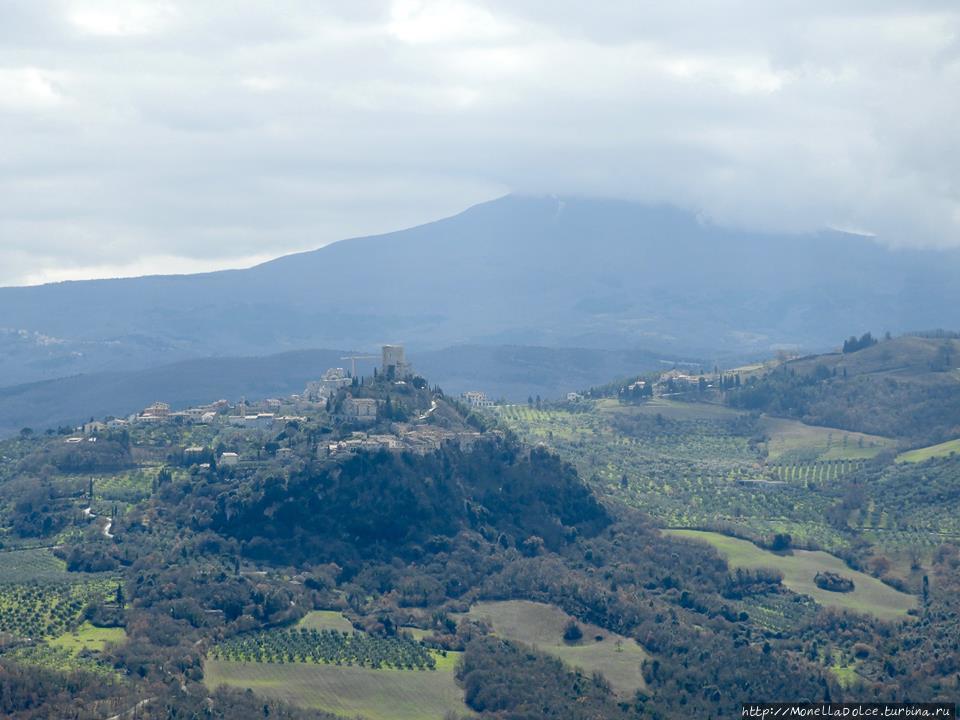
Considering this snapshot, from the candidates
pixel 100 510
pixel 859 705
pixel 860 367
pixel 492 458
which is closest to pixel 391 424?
pixel 492 458

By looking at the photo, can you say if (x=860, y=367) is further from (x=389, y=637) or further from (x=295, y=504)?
(x=389, y=637)

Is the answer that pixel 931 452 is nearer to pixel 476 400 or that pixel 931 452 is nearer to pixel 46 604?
pixel 476 400

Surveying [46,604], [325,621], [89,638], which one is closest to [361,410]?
[325,621]

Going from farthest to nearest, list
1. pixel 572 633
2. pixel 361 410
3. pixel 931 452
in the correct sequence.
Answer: pixel 931 452 < pixel 361 410 < pixel 572 633

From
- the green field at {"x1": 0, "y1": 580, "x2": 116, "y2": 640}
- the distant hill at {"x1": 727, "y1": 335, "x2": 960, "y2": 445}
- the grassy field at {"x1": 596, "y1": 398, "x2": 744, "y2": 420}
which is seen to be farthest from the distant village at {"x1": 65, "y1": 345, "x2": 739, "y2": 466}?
the green field at {"x1": 0, "y1": 580, "x2": 116, "y2": 640}

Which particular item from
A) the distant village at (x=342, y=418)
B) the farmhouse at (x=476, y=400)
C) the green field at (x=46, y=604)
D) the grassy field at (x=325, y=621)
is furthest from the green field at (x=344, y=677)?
the farmhouse at (x=476, y=400)

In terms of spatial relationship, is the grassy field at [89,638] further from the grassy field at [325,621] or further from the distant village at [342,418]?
the distant village at [342,418]
